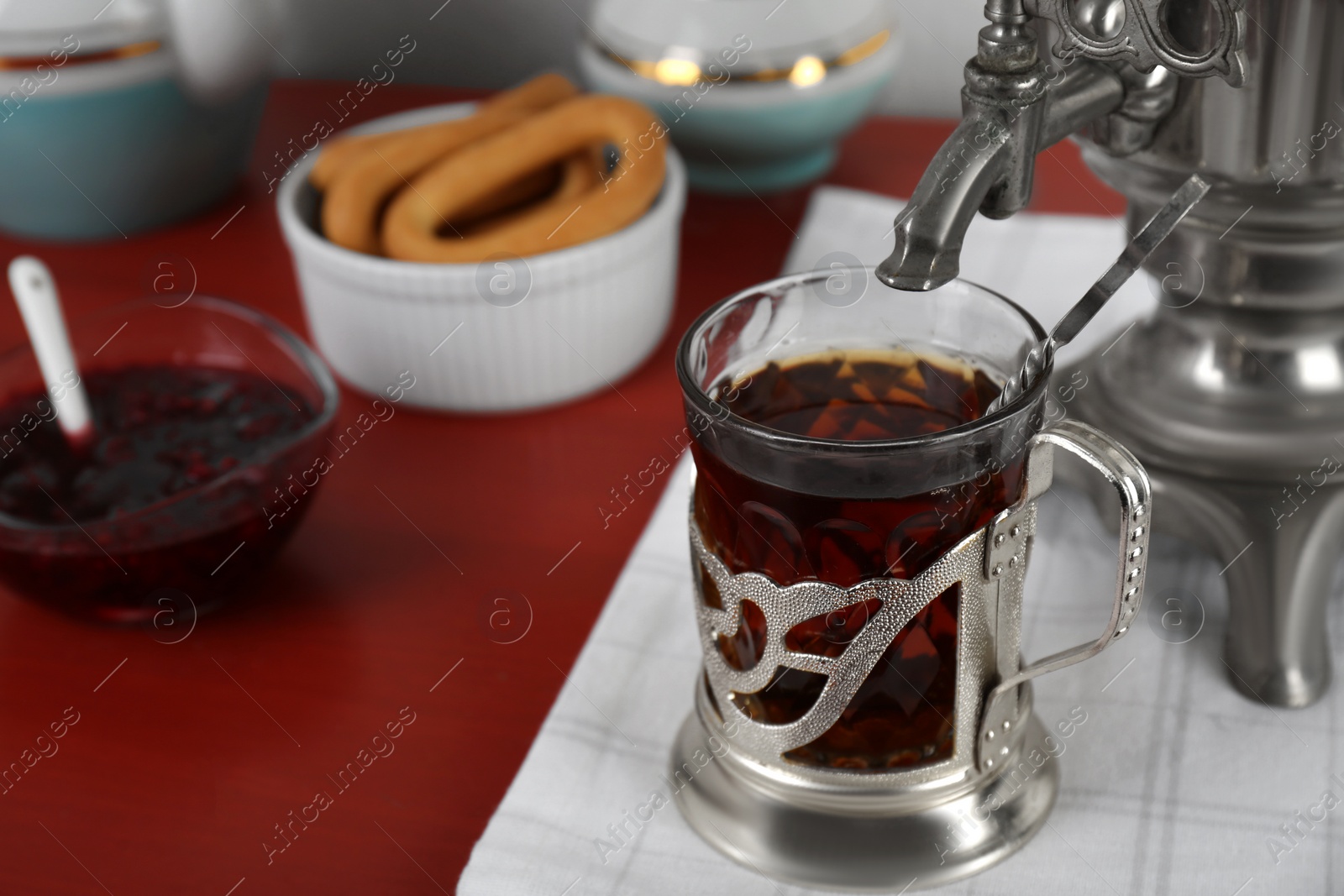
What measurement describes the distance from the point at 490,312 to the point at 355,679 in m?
0.18

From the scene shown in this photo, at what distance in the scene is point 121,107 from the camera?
66 centimetres

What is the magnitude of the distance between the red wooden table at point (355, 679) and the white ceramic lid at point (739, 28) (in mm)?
174

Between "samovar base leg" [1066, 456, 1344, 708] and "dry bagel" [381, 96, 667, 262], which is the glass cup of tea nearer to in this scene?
"samovar base leg" [1066, 456, 1344, 708]

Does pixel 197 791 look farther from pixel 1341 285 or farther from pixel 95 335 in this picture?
pixel 1341 285

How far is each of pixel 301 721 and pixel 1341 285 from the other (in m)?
0.37

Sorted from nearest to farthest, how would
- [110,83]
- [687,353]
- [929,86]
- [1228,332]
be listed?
[687,353]
[1228,332]
[110,83]
[929,86]

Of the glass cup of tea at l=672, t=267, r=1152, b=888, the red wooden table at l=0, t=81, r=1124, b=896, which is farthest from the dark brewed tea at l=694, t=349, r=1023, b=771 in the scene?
the red wooden table at l=0, t=81, r=1124, b=896

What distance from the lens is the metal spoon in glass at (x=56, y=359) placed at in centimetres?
48

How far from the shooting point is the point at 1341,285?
1.41 ft

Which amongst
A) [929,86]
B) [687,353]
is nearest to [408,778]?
[687,353]

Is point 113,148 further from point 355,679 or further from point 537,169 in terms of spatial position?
point 355,679

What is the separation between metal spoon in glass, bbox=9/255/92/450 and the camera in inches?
19.0

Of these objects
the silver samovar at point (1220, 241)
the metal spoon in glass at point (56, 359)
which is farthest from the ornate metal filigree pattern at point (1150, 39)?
the metal spoon in glass at point (56, 359)

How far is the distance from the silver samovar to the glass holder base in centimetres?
11
